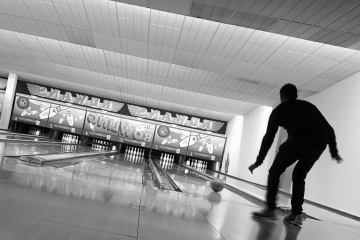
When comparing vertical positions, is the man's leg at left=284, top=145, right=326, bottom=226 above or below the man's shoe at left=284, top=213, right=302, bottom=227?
above

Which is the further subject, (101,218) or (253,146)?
(253,146)

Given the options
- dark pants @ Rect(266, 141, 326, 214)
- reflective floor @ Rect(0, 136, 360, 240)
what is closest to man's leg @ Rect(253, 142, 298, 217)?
dark pants @ Rect(266, 141, 326, 214)

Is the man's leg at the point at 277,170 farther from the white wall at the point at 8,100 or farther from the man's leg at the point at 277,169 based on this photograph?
the white wall at the point at 8,100

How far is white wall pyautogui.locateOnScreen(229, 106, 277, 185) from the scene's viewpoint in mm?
12878

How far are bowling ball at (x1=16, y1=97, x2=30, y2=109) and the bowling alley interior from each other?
47mm

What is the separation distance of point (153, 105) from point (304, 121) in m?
15.4

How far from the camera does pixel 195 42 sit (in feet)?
26.9

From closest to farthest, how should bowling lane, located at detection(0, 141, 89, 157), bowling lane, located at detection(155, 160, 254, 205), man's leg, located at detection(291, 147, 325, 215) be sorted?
man's leg, located at detection(291, 147, 325, 215), bowling lane, located at detection(155, 160, 254, 205), bowling lane, located at detection(0, 141, 89, 157)

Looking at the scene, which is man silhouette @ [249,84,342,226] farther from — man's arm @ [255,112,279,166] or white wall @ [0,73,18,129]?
white wall @ [0,73,18,129]

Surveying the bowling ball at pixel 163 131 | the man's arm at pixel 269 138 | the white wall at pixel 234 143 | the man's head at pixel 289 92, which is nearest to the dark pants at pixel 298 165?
the man's arm at pixel 269 138

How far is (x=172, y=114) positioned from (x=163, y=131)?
1.23 meters

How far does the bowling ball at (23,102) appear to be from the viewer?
17578 millimetres

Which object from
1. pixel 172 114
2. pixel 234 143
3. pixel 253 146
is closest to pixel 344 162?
pixel 253 146

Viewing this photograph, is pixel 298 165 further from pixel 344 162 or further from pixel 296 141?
pixel 344 162
